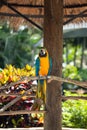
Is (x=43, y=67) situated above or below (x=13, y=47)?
above

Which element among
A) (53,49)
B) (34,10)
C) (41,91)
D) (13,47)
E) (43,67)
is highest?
(34,10)

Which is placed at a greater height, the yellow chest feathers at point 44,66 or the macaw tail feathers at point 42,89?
the yellow chest feathers at point 44,66

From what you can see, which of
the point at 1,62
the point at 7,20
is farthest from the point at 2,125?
the point at 1,62

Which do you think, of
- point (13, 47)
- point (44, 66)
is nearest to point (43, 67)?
point (44, 66)

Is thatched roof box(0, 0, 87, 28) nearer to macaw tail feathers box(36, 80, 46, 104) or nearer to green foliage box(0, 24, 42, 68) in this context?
macaw tail feathers box(36, 80, 46, 104)

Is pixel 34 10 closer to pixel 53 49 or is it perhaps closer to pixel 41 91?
pixel 53 49

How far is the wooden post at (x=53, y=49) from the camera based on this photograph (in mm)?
4555

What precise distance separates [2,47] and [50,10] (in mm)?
11174

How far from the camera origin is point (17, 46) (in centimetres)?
1566

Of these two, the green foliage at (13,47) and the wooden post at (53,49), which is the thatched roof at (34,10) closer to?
the wooden post at (53,49)

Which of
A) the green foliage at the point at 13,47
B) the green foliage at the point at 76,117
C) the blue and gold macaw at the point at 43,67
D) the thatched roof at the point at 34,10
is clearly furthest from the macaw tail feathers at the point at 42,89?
the green foliage at the point at 13,47

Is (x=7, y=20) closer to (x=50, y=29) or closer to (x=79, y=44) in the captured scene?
(x=50, y=29)

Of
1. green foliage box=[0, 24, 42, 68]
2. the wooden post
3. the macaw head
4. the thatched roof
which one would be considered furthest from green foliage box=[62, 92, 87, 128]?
green foliage box=[0, 24, 42, 68]

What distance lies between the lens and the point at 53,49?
4574 millimetres
